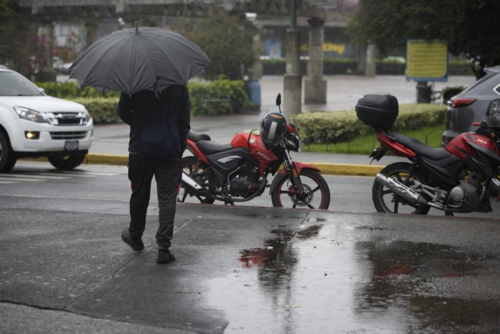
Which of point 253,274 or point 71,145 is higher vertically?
point 253,274

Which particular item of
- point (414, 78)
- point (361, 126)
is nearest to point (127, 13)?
point (414, 78)

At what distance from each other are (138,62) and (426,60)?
675 inches

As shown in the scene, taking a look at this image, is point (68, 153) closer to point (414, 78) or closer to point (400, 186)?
point (400, 186)

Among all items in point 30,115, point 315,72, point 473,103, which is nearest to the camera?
point 473,103

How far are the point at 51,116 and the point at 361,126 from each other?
6.87 metres

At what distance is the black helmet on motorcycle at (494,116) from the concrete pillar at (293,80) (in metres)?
12.2

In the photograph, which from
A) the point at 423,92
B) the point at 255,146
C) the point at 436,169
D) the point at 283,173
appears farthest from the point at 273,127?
the point at 423,92

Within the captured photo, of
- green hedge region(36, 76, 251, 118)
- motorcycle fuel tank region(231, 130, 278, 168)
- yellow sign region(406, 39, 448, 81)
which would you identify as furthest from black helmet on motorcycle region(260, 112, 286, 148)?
green hedge region(36, 76, 251, 118)

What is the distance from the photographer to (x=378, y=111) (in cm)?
1005

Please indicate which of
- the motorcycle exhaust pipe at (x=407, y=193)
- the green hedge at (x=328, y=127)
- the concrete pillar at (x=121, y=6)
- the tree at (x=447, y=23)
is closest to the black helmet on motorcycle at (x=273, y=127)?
the motorcycle exhaust pipe at (x=407, y=193)

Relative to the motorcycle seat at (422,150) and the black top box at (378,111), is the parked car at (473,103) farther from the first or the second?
the black top box at (378,111)

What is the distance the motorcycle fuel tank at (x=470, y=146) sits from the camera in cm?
987

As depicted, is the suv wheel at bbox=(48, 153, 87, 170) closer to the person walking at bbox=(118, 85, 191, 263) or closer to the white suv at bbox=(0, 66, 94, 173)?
the white suv at bbox=(0, 66, 94, 173)

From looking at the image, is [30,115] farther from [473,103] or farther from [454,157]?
[454,157]
